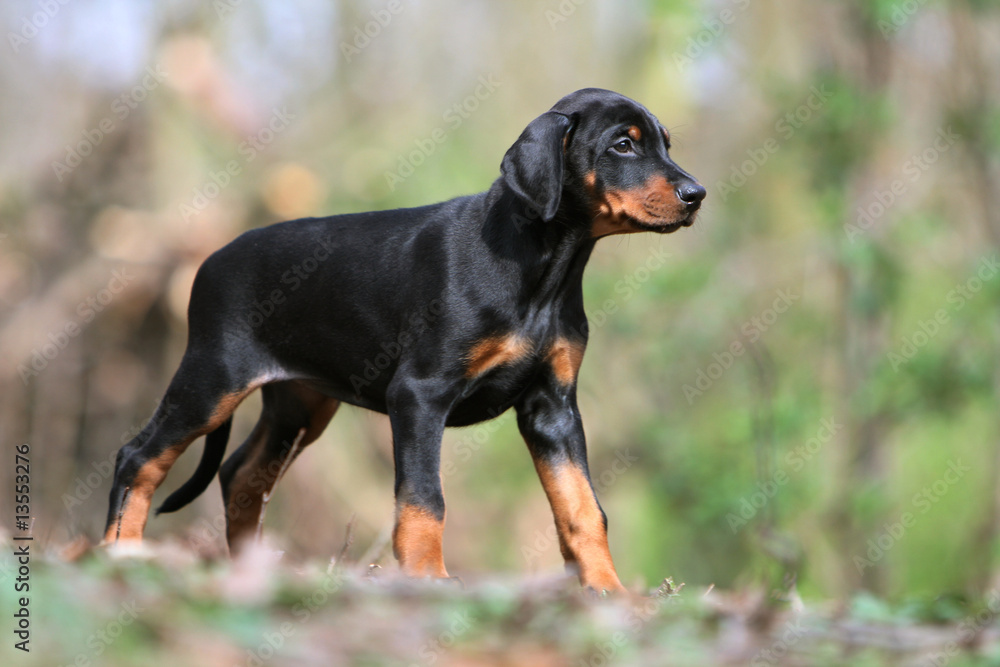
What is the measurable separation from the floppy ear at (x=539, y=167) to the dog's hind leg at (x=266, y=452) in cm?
180

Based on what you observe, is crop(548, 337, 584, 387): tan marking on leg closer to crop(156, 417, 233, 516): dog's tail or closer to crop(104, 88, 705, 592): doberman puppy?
crop(104, 88, 705, 592): doberman puppy

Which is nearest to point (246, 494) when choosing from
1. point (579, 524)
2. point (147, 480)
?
point (147, 480)

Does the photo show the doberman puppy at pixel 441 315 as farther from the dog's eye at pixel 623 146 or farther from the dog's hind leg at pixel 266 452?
the dog's hind leg at pixel 266 452

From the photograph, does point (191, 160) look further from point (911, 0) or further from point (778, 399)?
point (911, 0)

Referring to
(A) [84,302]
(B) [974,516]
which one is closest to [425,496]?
(A) [84,302]

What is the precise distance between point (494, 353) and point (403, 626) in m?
1.88

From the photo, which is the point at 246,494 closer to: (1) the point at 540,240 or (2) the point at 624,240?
(1) the point at 540,240

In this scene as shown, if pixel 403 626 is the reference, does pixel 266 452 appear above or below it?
below

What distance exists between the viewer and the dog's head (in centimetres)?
418

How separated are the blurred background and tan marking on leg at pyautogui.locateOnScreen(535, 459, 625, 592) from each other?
543 cm

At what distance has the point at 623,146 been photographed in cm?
437

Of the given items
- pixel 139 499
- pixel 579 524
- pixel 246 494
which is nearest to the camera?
pixel 579 524

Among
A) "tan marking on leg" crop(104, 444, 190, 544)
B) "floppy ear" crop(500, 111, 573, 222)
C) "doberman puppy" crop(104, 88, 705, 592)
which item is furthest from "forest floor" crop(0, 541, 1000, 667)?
"tan marking on leg" crop(104, 444, 190, 544)

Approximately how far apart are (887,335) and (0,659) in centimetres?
1227
